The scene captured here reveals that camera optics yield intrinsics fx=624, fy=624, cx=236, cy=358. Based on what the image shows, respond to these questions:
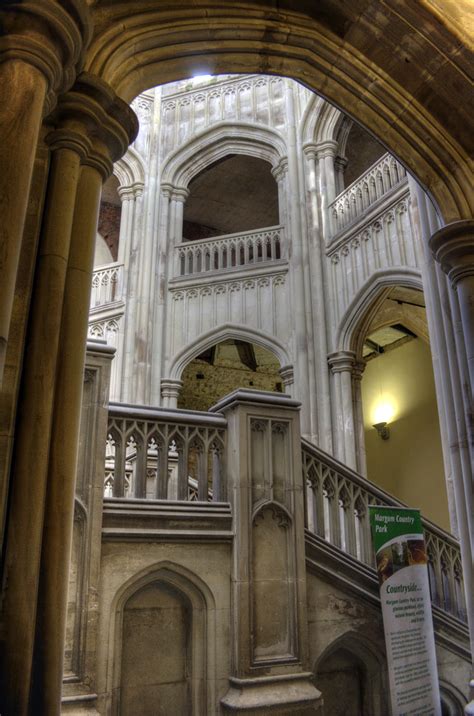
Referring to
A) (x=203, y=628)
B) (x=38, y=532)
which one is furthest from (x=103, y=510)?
(x=38, y=532)

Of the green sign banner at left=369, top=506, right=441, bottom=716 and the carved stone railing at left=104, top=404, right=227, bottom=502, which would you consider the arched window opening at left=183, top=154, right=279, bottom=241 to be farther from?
the green sign banner at left=369, top=506, right=441, bottom=716

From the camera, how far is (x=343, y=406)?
9.73 meters

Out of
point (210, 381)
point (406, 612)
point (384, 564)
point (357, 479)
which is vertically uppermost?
point (210, 381)

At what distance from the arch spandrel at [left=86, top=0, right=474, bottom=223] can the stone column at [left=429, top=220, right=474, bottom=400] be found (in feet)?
0.61

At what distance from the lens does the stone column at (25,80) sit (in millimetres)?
2123

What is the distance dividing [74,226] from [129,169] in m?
10.5

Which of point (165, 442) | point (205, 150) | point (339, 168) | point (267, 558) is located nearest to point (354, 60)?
point (165, 442)

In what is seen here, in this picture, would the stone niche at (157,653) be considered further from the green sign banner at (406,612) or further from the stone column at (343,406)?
the stone column at (343,406)

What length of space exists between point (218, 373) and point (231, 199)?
15.2 feet

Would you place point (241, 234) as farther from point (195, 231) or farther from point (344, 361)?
point (195, 231)

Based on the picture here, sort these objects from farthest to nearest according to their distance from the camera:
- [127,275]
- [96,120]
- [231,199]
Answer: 1. [231,199]
2. [127,275]
3. [96,120]

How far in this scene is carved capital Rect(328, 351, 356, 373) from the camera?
9.91m

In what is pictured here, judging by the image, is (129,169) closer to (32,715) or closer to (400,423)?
(400,423)

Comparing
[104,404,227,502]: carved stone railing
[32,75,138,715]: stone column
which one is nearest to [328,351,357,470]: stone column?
[104,404,227,502]: carved stone railing
